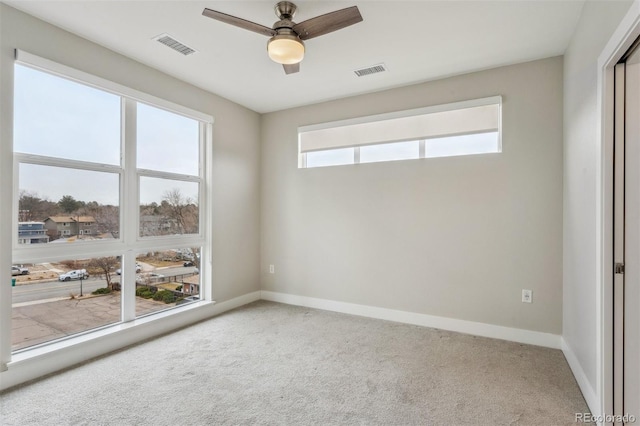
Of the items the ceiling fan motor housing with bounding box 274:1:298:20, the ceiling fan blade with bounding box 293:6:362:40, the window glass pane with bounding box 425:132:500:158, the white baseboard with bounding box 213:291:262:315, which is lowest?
the white baseboard with bounding box 213:291:262:315

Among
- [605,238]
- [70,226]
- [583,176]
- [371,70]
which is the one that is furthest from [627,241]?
[70,226]

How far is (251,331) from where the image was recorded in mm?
3410

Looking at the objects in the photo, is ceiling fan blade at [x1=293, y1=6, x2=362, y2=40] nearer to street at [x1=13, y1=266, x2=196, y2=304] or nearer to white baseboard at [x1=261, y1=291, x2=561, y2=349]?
street at [x1=13, y1=266, x2=196, y2=304]

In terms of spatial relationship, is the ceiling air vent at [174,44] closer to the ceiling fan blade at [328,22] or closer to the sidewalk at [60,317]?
the ceiling fan blade at [328,22]

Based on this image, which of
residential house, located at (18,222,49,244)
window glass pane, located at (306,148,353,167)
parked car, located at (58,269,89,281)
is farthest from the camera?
window glass pane, located at (306,148,353,167)

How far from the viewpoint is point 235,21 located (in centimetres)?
205

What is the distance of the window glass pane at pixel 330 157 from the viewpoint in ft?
13.5

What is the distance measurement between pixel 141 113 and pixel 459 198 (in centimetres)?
345

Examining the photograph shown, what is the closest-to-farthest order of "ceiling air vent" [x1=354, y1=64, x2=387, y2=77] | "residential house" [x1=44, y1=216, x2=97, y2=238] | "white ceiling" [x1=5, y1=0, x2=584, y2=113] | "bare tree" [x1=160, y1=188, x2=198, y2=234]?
"white ceiling" [x1=5, y1=0, x2=584, y2=113]
"residential house" [x1=44, y1=216, x2=97, y2=238]
"ceiling air vent" [x1=354, y1=64, x2=387, y2=77]
"bare tree" [x1=160, y1=188, x2=198, y2=234]

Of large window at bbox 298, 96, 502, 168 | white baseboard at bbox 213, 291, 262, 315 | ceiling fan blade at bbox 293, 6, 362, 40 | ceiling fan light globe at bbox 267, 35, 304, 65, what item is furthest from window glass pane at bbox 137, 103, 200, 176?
ceiling fan blade at bbox 293, 6, 362, 40

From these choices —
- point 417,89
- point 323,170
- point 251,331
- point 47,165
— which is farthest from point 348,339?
point 47,165

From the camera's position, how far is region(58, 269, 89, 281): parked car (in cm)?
270

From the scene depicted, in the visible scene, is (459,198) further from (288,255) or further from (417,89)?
(288,255)

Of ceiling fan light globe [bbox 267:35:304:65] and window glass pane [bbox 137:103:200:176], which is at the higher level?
ceiling fan light globe [bbox 267:35:304:65]
